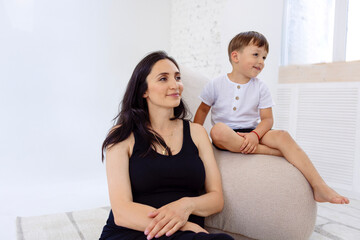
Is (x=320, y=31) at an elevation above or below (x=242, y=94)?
above

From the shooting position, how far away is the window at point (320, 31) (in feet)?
11.0

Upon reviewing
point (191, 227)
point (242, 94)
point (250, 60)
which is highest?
point (250, 60)

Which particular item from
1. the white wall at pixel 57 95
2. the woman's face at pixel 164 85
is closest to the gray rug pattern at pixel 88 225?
the white wall at pixel 57 95

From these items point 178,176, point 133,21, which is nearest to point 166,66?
point 178,176

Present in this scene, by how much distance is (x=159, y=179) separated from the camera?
1243 millimetres

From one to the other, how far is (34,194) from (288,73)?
2.90 m

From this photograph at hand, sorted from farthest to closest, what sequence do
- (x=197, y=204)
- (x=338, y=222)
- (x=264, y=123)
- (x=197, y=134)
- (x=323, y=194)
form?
(x=338, y=222) < (x=264, y=123) < (x=197, y=134) < (x=323, y=194) < (x=197, y=204)

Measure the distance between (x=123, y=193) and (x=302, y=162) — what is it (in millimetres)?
755

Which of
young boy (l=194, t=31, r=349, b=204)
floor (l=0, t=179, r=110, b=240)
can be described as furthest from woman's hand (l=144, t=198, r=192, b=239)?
floor (l=0, t=179, r=110, b=240)

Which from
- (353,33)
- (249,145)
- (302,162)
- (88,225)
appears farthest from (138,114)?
(353,33)

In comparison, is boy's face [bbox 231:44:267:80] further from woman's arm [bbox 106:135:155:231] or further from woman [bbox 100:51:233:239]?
woman's arm [bbox 106:135:155:231]

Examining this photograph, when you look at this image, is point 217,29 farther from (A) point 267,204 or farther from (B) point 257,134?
(A) point 267,204

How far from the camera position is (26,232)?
6.61 ft

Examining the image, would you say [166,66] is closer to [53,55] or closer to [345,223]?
[345,223]
